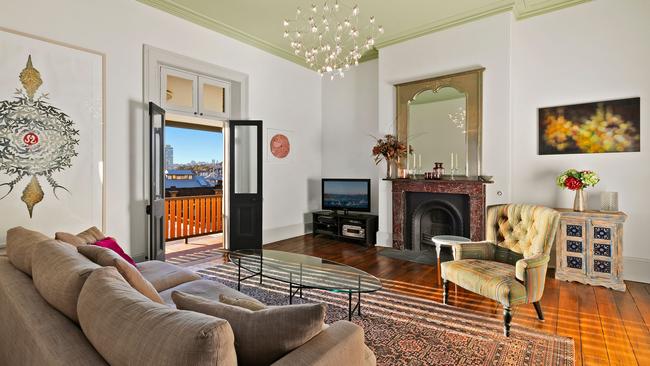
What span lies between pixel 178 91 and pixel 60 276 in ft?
12.8

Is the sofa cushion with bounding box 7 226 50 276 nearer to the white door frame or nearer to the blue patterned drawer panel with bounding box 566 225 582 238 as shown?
the white door frame

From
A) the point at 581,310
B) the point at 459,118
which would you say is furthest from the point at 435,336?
the point at 459,118

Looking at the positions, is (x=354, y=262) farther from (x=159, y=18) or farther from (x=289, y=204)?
(x=159, y=18)

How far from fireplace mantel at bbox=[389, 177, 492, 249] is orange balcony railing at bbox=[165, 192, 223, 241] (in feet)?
13.1

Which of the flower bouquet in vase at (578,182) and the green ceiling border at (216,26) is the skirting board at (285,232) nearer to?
the green ceiling border at (216,26)

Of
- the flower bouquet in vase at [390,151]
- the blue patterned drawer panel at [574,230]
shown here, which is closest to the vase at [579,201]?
the blue patterned drawer panel at [574,230]

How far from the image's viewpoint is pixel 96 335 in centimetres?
99

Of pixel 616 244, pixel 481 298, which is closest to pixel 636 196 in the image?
pixel 616 244

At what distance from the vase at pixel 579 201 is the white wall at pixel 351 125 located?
277 cm

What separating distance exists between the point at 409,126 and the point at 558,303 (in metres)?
3.12

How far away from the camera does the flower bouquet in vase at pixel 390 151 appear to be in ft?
17.0

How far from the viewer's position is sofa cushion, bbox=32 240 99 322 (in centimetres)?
124

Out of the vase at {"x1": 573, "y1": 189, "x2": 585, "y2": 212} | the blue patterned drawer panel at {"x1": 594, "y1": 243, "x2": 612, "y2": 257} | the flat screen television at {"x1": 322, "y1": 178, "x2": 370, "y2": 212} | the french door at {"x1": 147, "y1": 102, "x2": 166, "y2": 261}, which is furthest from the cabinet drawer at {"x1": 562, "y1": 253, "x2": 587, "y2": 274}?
the french door at {"x1": 147, "y1": 102, "x2": 166, "y2": 261}

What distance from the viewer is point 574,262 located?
3.72 meters
